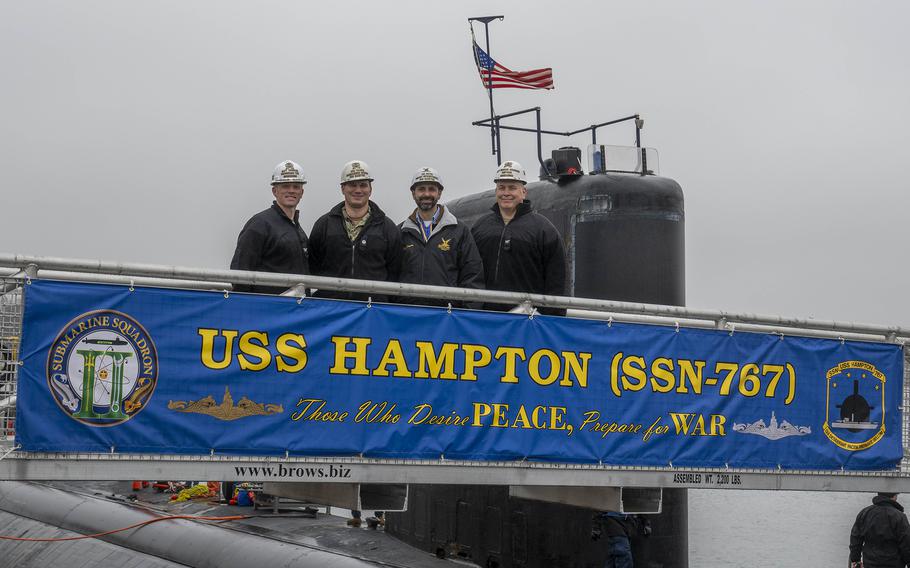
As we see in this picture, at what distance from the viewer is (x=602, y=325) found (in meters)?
9.59

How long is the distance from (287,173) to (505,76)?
623cm

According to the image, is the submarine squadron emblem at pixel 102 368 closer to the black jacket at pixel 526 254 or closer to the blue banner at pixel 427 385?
the blue banner at pixel 427 385

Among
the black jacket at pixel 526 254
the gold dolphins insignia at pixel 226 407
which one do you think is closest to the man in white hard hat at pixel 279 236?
the gold dolphins insignia at pixel 226 407

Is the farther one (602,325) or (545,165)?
(545,165)

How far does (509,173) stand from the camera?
10203 mm

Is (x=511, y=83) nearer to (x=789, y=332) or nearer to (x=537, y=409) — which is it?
(x=789, y=332)

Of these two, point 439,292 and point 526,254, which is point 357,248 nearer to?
point 439,292

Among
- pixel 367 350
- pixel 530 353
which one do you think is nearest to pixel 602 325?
pixel 530 353

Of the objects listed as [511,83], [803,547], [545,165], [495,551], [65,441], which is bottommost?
[803,547]

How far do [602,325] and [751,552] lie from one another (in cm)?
3511

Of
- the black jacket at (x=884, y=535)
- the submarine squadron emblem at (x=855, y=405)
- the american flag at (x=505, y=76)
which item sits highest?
the american flag at (x=505, y=76)

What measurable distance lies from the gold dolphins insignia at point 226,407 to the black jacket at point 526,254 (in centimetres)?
280

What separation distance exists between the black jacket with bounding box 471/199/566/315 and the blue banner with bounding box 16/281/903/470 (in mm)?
837

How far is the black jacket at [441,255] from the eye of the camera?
32.0ft
